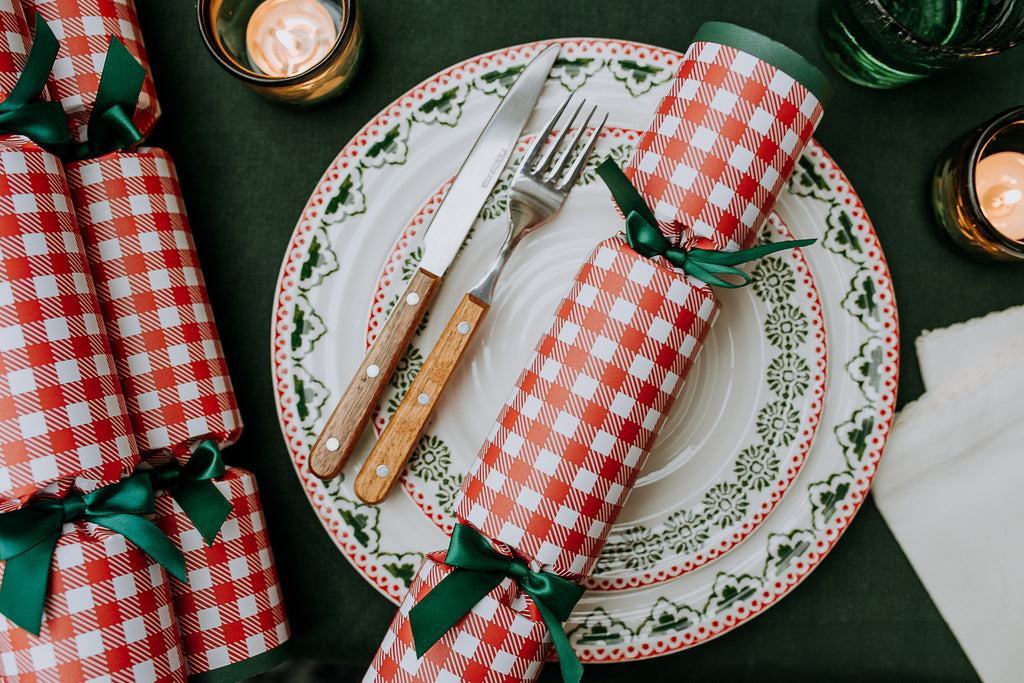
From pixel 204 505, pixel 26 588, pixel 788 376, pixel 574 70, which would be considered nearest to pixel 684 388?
pixel 788 376

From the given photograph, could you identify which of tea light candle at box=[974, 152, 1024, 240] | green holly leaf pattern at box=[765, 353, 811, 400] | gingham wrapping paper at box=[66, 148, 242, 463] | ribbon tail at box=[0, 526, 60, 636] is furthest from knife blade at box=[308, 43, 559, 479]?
tea light candle at box=[974, 152, 1024, 240]

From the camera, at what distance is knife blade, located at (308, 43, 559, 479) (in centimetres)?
61

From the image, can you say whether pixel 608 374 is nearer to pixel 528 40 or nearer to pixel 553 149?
pixel 553 149

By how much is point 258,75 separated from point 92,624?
0.47m

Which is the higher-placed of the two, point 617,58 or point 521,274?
point 617,58

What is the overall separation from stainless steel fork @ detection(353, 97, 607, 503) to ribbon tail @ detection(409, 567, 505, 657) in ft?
0.53

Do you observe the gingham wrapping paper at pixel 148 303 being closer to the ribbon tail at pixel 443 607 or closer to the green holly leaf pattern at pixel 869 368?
the ribbon tail at pixel 443 607

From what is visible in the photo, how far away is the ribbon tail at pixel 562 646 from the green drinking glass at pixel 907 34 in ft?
1.89

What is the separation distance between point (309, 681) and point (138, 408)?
0.57 m

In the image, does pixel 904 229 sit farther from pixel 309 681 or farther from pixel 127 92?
pixel 309 681

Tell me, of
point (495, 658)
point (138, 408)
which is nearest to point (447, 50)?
point (138, 408)

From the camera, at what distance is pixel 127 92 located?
0.54 metres

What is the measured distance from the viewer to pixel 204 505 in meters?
0.53

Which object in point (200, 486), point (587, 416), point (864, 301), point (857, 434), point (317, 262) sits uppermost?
point (317, 262)
